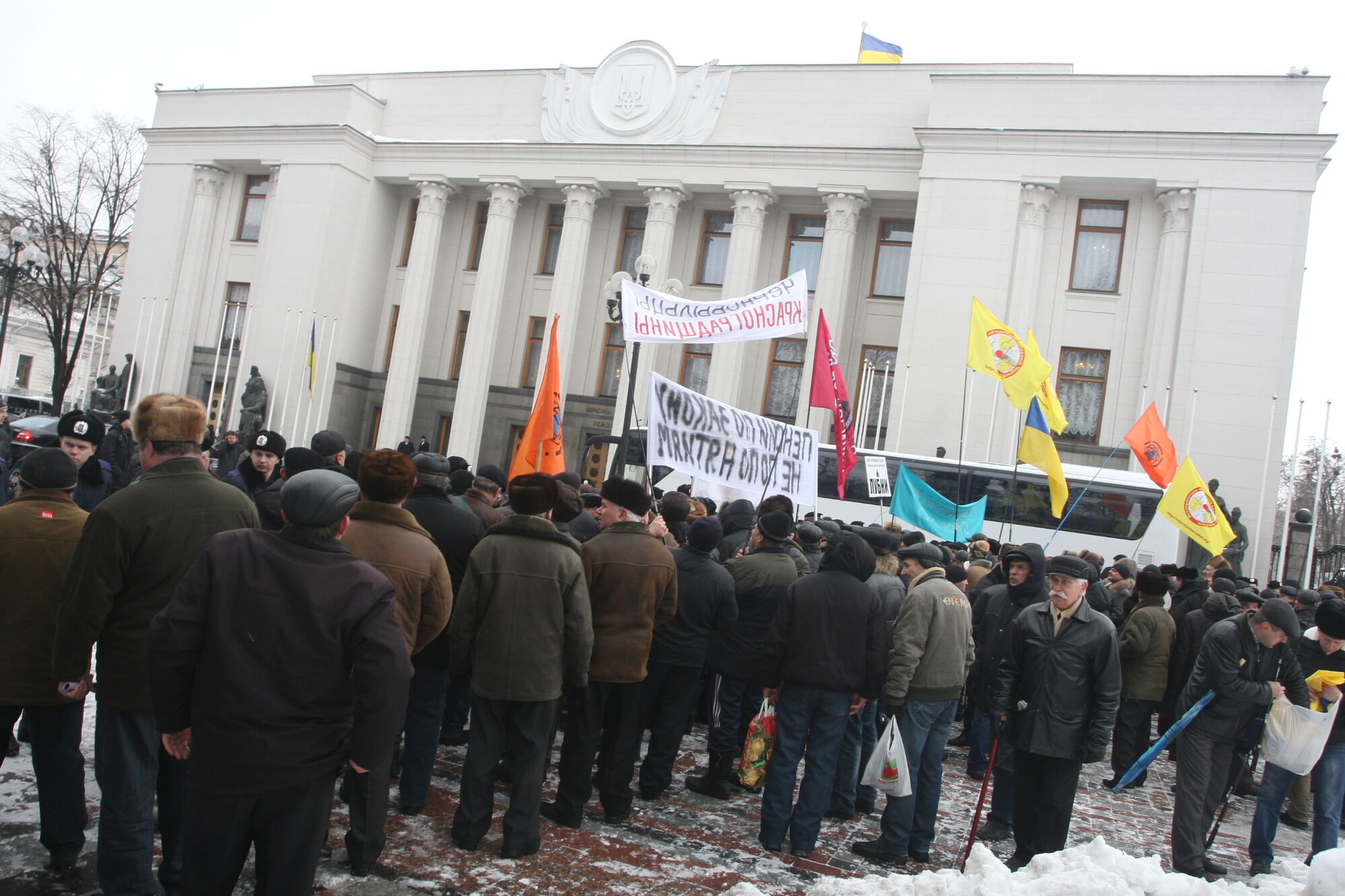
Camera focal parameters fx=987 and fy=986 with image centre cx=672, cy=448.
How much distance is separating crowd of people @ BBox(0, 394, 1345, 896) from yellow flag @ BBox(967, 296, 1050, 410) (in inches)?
253

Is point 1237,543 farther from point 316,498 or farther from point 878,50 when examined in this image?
point 316,498

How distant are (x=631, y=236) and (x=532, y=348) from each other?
16.0ft

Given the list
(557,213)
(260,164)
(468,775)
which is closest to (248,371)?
(260,164)

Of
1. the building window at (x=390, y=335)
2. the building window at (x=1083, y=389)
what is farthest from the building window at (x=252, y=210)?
the building window at (x=1083, y=389)

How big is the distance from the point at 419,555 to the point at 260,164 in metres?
33.0

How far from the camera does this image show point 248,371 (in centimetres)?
3189

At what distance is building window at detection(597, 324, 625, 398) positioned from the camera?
102 feet

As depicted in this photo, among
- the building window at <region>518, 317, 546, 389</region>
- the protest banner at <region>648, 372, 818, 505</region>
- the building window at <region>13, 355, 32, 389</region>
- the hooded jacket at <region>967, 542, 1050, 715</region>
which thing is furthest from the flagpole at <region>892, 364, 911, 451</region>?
the building window at <region>13, 355, 32, 389</region>

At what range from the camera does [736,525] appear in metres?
A: 8.59

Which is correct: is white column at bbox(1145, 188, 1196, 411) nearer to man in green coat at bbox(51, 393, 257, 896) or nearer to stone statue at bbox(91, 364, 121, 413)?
man in green coat at bbox(51, 393, 257, 896)

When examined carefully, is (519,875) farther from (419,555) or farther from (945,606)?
(945,606)

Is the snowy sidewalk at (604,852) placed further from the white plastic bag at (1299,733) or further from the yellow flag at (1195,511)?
the yellow flag at (1195,511)

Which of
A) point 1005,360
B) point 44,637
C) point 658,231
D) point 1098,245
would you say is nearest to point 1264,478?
point 1098,245

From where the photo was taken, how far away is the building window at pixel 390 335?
33.7 m
